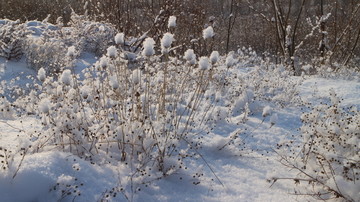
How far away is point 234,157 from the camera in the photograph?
268cm

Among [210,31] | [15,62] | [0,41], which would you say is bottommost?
[15,62]

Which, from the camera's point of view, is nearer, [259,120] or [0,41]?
[259,120]

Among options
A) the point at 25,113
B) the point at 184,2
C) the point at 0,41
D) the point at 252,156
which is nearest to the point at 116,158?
the point at 252,156

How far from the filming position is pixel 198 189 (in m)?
2.17

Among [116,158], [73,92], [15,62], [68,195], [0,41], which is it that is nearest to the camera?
[68,195]

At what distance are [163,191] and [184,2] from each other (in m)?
6.69

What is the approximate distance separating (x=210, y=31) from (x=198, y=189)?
119 centimetres

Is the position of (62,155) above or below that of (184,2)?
below

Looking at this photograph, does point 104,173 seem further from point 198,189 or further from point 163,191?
point 198,189

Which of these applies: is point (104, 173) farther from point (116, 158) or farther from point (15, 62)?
point (15, 62)

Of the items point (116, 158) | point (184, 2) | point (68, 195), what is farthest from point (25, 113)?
point (184, 2)

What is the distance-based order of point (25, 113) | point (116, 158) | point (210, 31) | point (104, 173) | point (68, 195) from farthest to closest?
point (25, 113) < point (210, 31) < point (116, 158) < point (104, 173) < point (68, 195)

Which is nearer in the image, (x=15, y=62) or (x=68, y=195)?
(x=68, y=195)

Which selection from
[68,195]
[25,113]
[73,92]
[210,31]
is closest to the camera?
[68,195]
